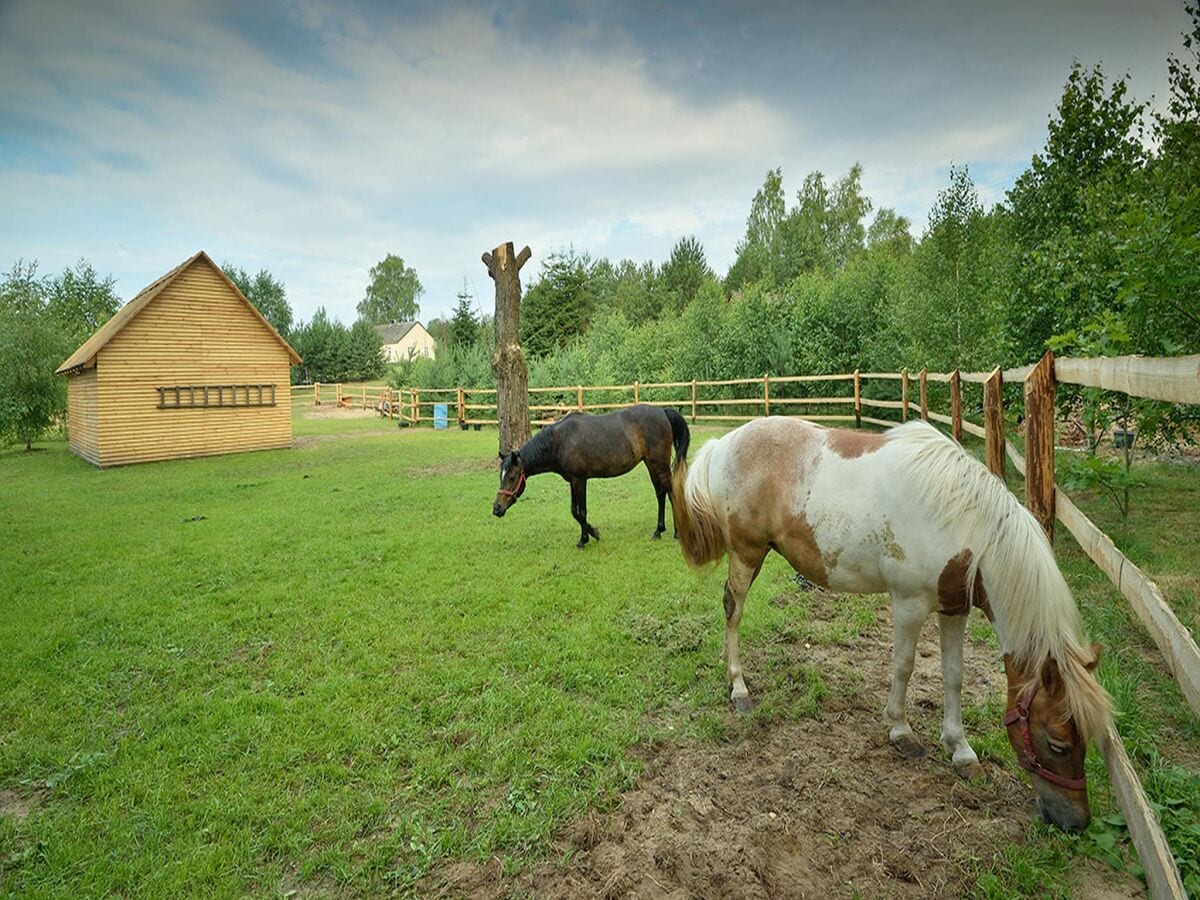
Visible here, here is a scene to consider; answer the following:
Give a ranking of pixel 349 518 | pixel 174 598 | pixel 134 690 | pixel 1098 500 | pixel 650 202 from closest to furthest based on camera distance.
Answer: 1. pixel 134 690
2. pixel 174 598
3. pixel 1098 500
4. pixel 349 518
5. pixel 650 202

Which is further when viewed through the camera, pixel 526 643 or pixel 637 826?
pixel 526 643

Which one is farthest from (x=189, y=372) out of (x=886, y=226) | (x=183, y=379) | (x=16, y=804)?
(x=886, y=226)

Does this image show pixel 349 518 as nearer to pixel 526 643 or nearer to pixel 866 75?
pixel 526 643

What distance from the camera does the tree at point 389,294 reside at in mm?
59188

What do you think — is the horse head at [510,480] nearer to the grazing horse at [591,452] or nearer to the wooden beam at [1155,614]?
the grazing horse at [591,452]

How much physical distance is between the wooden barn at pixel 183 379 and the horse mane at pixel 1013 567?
17210 mm

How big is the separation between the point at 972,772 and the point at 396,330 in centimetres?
5779

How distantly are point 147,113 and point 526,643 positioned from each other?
1843 cm

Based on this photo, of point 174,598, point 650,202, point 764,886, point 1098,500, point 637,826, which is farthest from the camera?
point 650,202

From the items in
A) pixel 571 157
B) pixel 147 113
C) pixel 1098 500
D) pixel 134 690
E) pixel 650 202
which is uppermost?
pixel 650 202

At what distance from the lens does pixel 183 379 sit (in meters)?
14.1

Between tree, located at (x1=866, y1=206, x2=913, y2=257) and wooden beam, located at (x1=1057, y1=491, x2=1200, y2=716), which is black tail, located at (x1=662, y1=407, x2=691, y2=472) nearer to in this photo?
wooden beam, located at (x1=1057, y1=491, x2=1200, y2=716)

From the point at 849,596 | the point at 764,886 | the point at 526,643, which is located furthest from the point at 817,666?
the point at 526,643

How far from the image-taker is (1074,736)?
1704 mm
